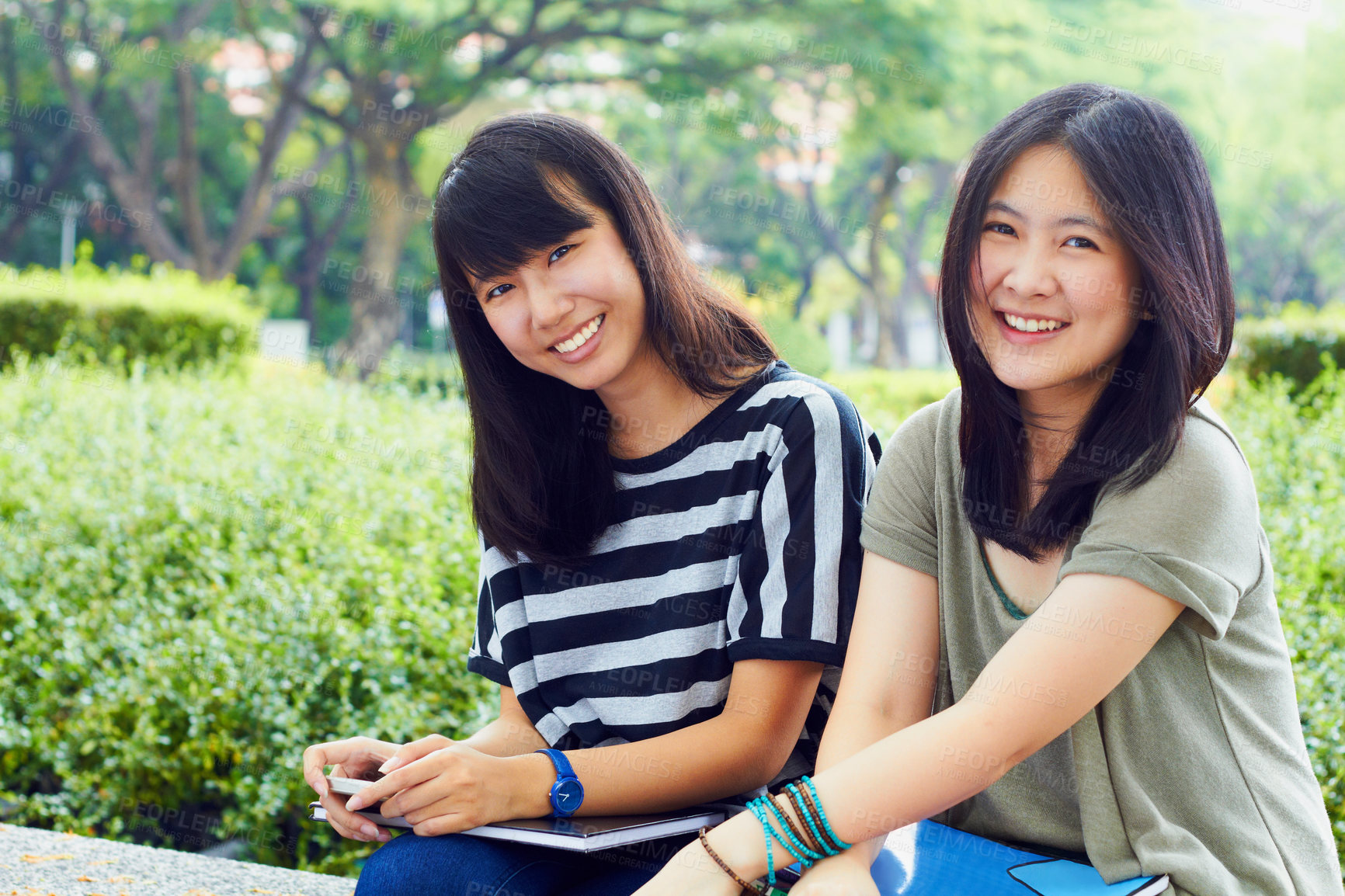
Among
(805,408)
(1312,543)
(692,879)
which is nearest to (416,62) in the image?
(1312,543)

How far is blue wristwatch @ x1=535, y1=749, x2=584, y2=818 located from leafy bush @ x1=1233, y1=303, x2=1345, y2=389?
637 centimetres

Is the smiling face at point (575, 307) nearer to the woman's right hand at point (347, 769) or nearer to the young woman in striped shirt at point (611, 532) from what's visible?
the young woman in striped shirt at point (611, 532)

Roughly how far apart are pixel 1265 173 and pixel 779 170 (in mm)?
11489

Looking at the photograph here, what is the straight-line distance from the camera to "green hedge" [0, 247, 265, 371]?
895cm

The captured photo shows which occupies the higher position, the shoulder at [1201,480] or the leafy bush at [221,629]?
the shoulder at [1201,480]

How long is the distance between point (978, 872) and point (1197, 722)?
0.36 m

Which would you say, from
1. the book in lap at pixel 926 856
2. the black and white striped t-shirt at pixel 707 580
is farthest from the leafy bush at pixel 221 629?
the book in lap at pixel 926 856

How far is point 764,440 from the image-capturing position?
197 centimetres

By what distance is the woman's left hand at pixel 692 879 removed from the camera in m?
1.52

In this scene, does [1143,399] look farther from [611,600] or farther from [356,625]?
[356,625]

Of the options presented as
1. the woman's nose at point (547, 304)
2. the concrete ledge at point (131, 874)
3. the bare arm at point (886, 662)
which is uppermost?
the woman's nose at point (547, 304)

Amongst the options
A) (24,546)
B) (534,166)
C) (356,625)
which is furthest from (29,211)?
(534,166)

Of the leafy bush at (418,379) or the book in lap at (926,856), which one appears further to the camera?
the leafy bush at (418,379)

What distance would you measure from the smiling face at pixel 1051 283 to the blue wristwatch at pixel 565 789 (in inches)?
37.3
